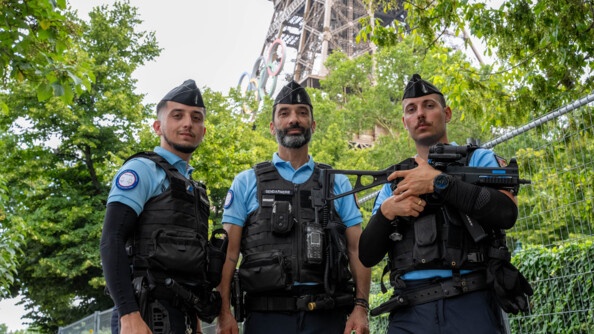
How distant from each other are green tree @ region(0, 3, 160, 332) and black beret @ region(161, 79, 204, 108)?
14986 millimetres

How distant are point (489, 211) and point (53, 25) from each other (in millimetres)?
3933

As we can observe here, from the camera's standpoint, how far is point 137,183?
10.5 feet

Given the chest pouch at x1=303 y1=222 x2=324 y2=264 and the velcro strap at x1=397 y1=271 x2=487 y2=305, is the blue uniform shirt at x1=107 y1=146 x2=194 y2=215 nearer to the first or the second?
the chest pouch at x1=303 y1=222 x2=324 y2=264

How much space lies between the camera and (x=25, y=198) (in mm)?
19641

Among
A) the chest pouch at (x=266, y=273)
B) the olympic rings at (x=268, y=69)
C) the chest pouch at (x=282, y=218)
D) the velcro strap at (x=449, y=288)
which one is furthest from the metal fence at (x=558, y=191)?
the olympic rings at (x=268, y=69)

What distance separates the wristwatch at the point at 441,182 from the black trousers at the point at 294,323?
47.3 inches

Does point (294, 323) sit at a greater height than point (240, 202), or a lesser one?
lesser

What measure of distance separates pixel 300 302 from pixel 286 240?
0.42 meters

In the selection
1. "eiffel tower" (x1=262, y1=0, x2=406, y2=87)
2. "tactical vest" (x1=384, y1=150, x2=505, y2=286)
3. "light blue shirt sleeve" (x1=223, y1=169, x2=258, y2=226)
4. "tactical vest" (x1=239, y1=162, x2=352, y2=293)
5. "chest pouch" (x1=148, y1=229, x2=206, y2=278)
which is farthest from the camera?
"eiffel tower" (x1=262, y1=0, x2=406, y2=87)

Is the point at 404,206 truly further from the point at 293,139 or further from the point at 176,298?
the point at 176,298

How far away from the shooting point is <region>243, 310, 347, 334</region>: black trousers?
350cm

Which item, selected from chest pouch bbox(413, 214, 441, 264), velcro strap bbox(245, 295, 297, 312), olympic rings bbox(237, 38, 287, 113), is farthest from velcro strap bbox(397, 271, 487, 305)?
olympic rings bbox(237, 38, 287, 113)

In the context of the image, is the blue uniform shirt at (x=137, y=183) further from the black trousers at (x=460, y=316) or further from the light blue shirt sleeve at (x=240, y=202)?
the black trousers at (x=460, y=316)

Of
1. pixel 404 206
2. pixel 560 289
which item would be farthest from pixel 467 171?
pixel 560 289
